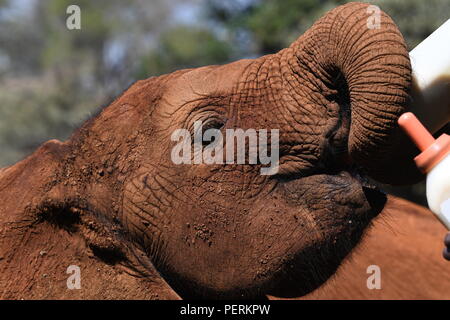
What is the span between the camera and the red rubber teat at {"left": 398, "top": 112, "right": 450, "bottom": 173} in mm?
2127

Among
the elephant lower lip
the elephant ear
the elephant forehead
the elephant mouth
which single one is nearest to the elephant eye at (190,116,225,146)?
the elephant forehead

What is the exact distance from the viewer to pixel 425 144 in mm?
2178

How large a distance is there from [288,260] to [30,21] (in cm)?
3600

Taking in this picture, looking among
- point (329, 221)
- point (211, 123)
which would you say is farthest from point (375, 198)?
point (211, 123)

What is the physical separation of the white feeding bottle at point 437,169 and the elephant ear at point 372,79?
324 millimetres

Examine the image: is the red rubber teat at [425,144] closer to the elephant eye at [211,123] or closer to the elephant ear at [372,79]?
the elephant ear at [372,79]

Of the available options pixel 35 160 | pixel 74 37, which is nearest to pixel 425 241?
pixel 35 160

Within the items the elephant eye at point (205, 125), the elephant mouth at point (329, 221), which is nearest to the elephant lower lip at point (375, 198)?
the elephant mouth at point (329, 221)

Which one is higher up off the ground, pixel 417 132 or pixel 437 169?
pixel 417 132

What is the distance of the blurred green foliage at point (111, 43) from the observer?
1327 cm

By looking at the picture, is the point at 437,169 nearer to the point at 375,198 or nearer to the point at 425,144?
the point at 425,144

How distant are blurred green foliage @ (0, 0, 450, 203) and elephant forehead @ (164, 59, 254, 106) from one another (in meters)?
0.53

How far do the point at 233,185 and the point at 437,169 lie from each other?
103cm

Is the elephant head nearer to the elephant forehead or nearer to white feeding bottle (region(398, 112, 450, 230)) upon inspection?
the elephant forehead
